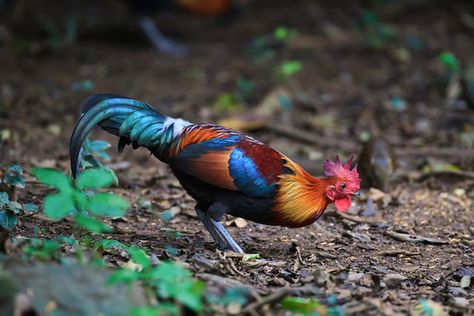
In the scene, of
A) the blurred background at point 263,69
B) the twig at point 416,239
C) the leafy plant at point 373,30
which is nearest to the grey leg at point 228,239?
the twig at point 416,239

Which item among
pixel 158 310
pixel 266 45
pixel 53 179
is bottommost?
pixel 158 310

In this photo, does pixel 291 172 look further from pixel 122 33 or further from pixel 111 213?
pixel 122 33

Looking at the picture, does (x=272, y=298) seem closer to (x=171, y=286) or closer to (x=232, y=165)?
(x=171, y=286)

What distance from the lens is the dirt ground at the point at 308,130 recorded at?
479 centimetres

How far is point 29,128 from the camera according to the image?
327 inches

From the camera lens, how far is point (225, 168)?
4930 millimetres

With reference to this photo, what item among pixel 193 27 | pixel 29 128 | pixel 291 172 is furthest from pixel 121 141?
pixel 193 27

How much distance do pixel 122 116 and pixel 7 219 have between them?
0.98 metres

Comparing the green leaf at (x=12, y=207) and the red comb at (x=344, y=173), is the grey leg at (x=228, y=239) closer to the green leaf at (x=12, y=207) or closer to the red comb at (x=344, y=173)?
the red comb at (x=344, y=173)

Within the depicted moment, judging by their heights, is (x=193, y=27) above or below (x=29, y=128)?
above

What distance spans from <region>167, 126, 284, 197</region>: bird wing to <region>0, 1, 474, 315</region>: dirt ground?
471 millimetres

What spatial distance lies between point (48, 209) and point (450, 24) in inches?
413

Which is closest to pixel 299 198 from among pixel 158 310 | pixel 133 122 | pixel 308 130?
pixel 133 122

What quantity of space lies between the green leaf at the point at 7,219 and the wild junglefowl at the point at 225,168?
1.49ft
